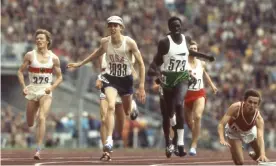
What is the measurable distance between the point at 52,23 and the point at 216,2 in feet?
32.5

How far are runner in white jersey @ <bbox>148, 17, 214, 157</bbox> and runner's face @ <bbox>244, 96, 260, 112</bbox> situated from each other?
2759 millimetres

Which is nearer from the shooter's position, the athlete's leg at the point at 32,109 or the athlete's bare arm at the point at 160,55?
the athlete's bare arm at the point at 160,55

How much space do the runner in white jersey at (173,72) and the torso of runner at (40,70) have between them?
2.24 meters

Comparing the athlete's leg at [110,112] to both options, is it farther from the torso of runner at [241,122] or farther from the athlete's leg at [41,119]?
the torso of runner at [241,122]

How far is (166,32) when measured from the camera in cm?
4616

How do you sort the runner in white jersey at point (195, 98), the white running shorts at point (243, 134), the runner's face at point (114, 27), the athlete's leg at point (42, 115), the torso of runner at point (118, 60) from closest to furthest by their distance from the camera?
the white running shorts at point (243, 134) → the runner's face at point (114, 27) → the torso of runner at point (118, 60) → the athlete's leg at point (42, 115) → the runner in white jersey at point (195, 98)

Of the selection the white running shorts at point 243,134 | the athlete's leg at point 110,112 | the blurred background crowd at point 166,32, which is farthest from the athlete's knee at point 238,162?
the blurred background crowd at point 166,32

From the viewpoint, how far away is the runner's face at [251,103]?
1909 cm

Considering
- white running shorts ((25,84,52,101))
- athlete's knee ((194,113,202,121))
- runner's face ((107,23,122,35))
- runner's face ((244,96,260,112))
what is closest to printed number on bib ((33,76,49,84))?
white running shorts ((25,84,52,101))

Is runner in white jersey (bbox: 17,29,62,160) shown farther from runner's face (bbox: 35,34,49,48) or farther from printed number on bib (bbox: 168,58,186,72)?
printed number on bib (bbox: 168,58,186,72)

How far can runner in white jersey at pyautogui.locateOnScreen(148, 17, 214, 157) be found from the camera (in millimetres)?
21781

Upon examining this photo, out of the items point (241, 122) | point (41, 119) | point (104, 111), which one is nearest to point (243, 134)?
point (241, 122)

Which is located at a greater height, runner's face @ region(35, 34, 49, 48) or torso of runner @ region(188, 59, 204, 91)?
runner's face @ region(35, 34, 49, 48)

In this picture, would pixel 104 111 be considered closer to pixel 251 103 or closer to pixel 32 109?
pixel 32 109
